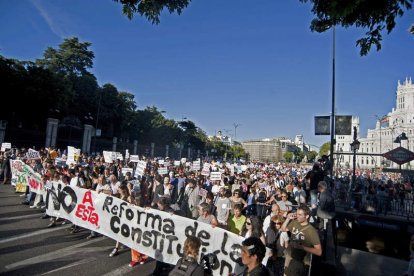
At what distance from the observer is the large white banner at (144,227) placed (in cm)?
560

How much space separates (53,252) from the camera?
6.92 meters

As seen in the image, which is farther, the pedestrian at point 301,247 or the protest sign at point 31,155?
the protest sign at point 31,155

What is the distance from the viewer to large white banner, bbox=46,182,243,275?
18.4ft

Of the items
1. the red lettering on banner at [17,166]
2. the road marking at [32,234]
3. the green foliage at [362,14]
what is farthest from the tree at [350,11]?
the red lettering on banner at [17,166]

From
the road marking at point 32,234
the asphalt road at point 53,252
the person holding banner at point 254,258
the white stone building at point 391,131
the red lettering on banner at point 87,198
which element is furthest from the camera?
the white stone building at point 391,131

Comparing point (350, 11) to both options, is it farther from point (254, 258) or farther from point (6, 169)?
point (6, 169)

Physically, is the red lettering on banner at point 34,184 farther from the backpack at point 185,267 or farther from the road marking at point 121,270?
the backpack at point 185,267

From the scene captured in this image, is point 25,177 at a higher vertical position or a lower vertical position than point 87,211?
higher

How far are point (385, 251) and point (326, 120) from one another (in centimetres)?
790

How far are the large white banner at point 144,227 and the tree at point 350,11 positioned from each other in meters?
3.98

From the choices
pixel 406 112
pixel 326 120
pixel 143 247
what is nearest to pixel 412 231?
pixel 326 120

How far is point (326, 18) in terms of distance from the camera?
4863mm

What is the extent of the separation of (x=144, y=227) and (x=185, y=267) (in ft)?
11.1

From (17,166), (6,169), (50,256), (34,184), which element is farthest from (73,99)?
(50,256)
